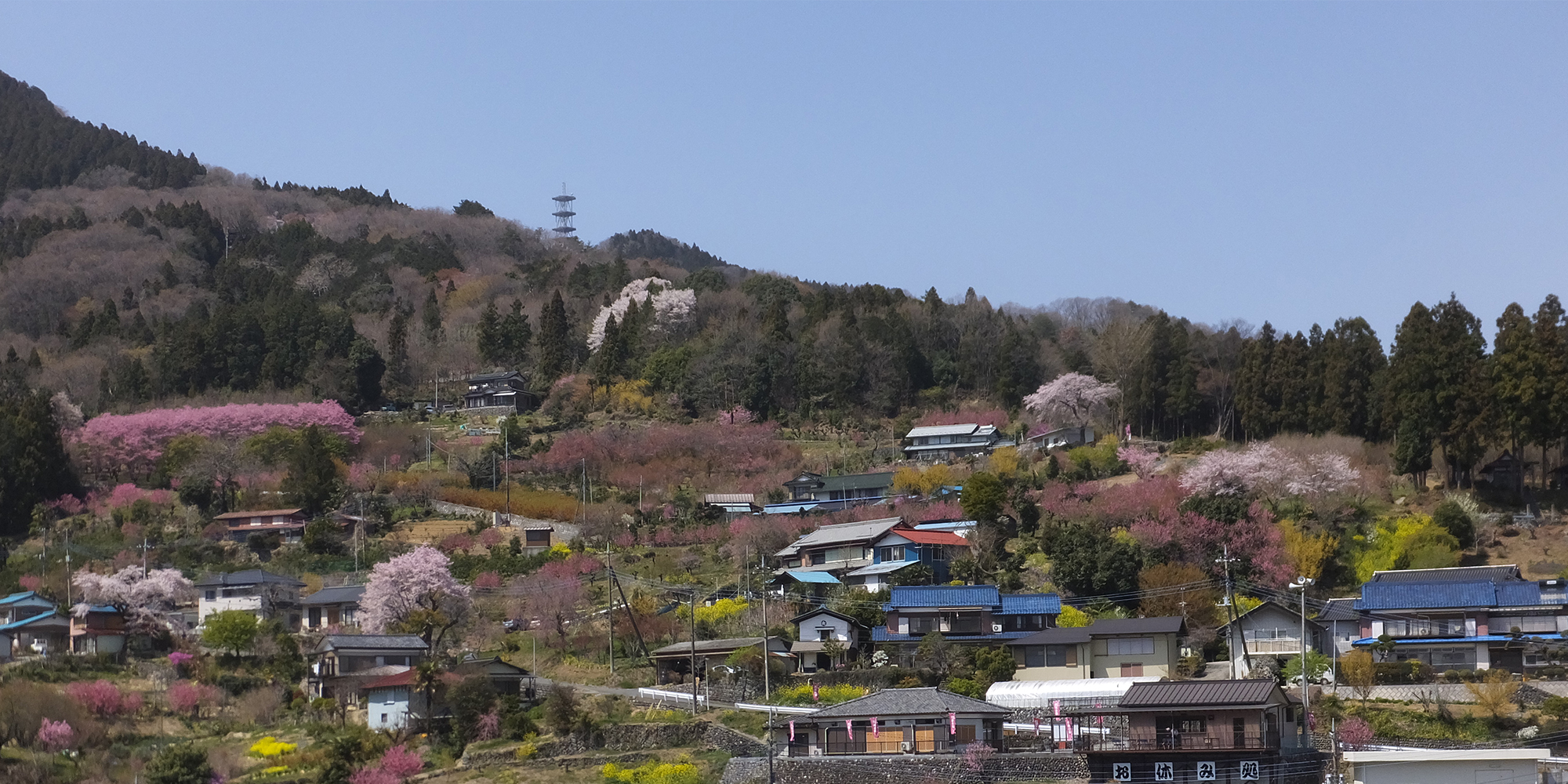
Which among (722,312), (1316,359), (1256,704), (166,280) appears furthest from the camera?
(166,280)

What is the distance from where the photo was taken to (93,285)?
9012 centimetres

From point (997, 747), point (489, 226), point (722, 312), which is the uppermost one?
point (489, 226)

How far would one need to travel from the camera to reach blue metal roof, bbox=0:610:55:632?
45469 mm

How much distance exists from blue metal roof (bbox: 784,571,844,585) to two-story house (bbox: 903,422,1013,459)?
15397 millimetres

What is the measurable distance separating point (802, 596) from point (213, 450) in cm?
2585

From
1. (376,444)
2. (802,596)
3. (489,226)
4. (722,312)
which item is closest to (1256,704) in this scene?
(802,596)

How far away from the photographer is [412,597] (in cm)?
4688

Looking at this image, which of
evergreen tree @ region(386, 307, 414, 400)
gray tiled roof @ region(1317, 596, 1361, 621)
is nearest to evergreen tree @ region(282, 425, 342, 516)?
evergreen tree @ region(386, 307, 414, 400)

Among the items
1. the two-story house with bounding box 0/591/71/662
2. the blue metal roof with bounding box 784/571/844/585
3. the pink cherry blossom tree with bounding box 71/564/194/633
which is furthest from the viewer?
the blue metal roof with bounding box 784/571/844/585

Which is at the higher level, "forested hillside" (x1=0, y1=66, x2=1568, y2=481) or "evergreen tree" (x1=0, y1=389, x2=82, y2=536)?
"forested hillside" (x1=0, y1=66, x2=1568, y2=481)

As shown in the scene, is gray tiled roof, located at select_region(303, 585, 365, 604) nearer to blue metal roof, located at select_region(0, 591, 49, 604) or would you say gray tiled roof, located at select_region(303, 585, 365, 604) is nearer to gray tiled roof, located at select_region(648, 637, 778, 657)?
blue metal roof, located at select_region(0, 591, 49, 604)

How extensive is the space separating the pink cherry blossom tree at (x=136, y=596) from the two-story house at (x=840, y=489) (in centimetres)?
2068

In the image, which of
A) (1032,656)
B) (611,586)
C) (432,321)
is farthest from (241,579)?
(432,321)

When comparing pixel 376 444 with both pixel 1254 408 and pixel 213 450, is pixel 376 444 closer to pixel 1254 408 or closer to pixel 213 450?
pixel 213 450
